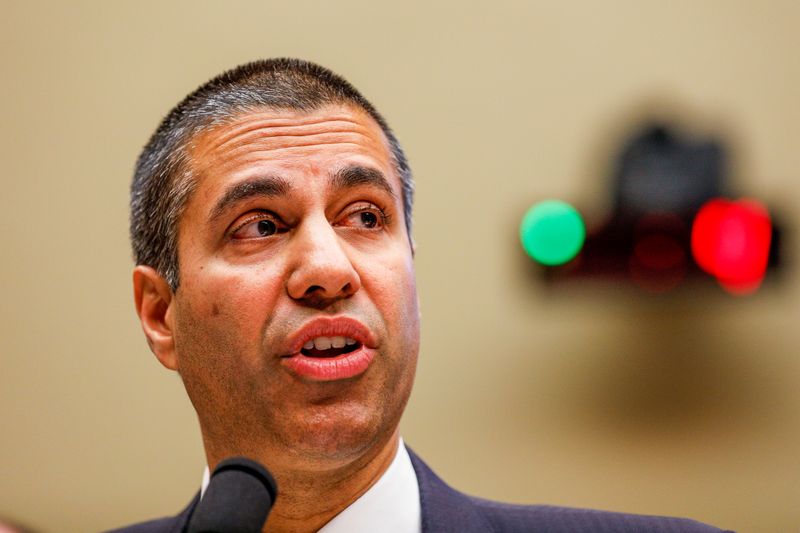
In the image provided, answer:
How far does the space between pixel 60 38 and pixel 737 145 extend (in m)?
2.77

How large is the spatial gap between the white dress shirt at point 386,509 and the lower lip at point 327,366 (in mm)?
260

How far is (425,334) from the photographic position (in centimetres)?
380

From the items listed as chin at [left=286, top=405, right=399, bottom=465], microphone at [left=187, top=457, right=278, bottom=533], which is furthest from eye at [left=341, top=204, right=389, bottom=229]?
microphone at [left=187, top=457, right=278, bottom=533]

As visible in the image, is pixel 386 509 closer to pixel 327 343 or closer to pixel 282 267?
pixel 327 343

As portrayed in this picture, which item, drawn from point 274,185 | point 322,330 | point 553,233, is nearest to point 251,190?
point 274,185

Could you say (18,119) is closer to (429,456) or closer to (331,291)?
(429,456)

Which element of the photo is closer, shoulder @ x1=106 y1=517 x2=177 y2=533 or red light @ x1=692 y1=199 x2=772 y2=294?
shoulder @ x1=106 y1=517 x2=177 y2=533

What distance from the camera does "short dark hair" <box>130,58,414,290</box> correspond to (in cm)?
175

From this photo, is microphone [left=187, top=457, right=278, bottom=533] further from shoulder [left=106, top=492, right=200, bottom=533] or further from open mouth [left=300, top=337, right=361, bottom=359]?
shoulder [left=106, top=492, right=200, bottom=533]

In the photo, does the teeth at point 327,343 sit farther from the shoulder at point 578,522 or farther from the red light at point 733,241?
the red light at point 733,241

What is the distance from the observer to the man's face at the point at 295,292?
1.52 meters

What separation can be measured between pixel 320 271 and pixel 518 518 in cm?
62

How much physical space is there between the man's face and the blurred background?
209 centimetres

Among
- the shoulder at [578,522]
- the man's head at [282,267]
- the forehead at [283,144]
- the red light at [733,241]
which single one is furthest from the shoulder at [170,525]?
the red light at [733,241]
